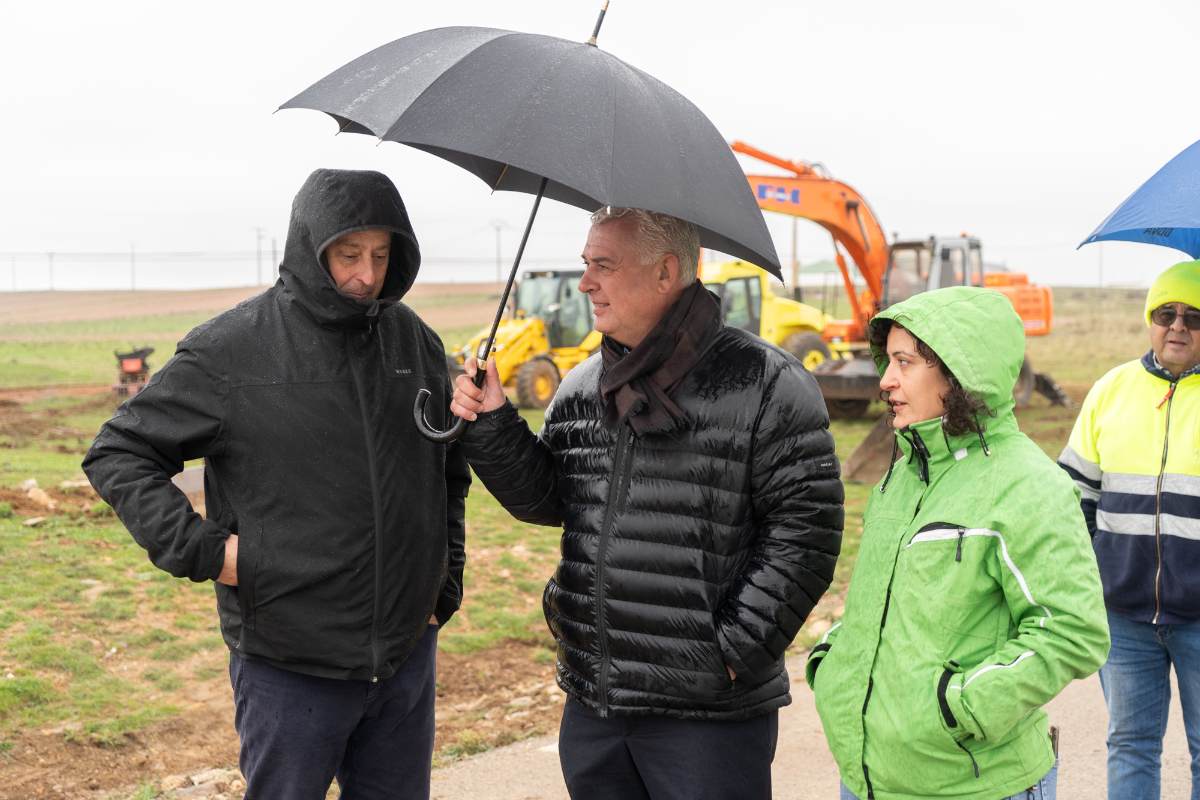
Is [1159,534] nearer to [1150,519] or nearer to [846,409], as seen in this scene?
[1150,519]

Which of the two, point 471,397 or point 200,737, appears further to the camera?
point 200,737

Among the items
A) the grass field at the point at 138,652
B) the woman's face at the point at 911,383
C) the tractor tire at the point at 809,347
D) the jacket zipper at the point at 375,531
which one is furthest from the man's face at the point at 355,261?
the tractor tire at the point at 809,347

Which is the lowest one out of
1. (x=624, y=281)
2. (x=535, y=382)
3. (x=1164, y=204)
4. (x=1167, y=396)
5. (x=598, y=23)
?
(x=535, y=382)

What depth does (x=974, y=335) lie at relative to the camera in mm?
2604

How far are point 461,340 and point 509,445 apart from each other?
33.5 m

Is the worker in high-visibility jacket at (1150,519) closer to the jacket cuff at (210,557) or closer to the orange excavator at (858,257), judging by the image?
the jacket cuff at (210,557)

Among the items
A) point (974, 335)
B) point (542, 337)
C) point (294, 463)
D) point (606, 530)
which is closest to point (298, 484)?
point (294, 463)

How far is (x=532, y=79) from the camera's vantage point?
2.60 meters

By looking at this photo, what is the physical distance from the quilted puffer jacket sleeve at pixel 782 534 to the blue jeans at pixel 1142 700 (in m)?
1.53

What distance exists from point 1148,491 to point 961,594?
1391 mm

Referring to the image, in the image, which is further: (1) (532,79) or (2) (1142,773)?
(2) (1142,773)

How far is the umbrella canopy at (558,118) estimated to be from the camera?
8.11 feet

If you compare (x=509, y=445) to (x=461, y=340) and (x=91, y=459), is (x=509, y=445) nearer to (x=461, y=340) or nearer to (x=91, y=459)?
(x=91, y=459)

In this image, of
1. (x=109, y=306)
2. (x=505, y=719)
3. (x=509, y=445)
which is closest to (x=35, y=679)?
(x=505, y=719)
